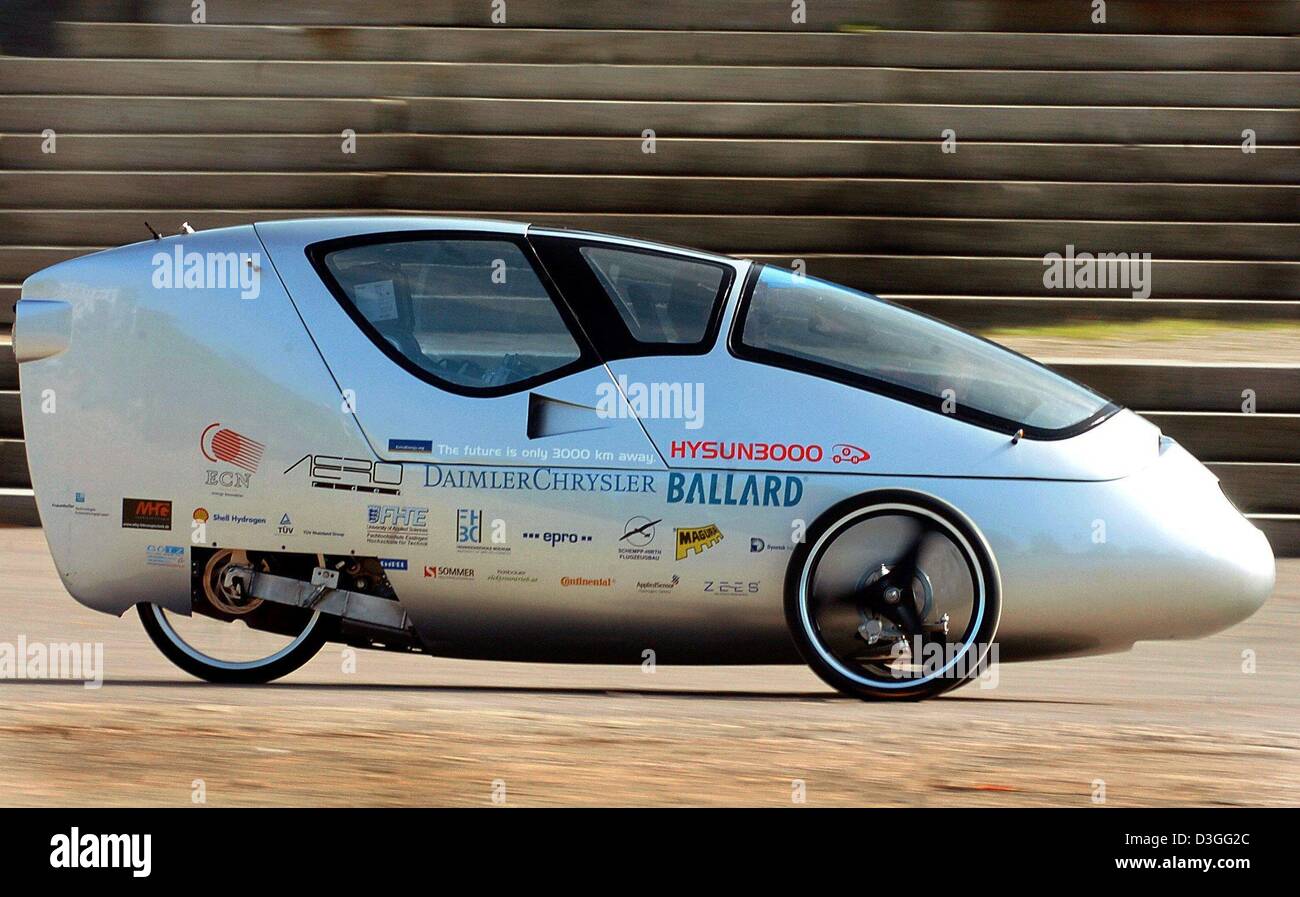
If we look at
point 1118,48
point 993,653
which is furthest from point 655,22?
point 993,653

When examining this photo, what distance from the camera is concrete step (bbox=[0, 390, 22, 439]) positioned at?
890cm

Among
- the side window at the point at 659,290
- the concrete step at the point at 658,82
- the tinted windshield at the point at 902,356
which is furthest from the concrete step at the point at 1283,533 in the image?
the concrete step at the point at 658,82

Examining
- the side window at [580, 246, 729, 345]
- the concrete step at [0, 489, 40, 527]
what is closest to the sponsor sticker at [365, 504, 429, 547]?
the side window at [580, 246, 729, 345]

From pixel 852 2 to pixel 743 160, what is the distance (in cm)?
241

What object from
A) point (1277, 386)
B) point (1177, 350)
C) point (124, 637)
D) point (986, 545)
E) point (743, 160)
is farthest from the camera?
point (743, 160)

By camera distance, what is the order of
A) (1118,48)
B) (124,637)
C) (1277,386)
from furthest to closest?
(1118,48)
(1277,386)
(124,637)

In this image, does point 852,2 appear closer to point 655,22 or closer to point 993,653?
point 655,22

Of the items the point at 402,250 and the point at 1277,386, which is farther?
the point at 1277,386

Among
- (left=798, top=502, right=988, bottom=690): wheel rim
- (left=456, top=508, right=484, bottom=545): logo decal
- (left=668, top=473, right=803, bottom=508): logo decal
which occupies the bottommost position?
(left=798, top=502, right=988, bottom=690): wheel rim

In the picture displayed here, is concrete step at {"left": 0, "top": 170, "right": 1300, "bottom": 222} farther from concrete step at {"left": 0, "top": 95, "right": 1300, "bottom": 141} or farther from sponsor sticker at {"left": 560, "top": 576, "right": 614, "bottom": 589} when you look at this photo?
sponsor sticker at {"left": 560, "top": 576, "right": 614, "bottom": 589}

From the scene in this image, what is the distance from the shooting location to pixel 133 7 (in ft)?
43.5

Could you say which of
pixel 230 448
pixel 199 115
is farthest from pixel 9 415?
pixel 230 448

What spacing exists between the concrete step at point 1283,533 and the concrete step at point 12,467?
6517 millimetres

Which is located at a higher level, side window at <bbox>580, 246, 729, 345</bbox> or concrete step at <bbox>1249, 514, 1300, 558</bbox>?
side window at <bbox>580, 246, 729, 345</bbox>
